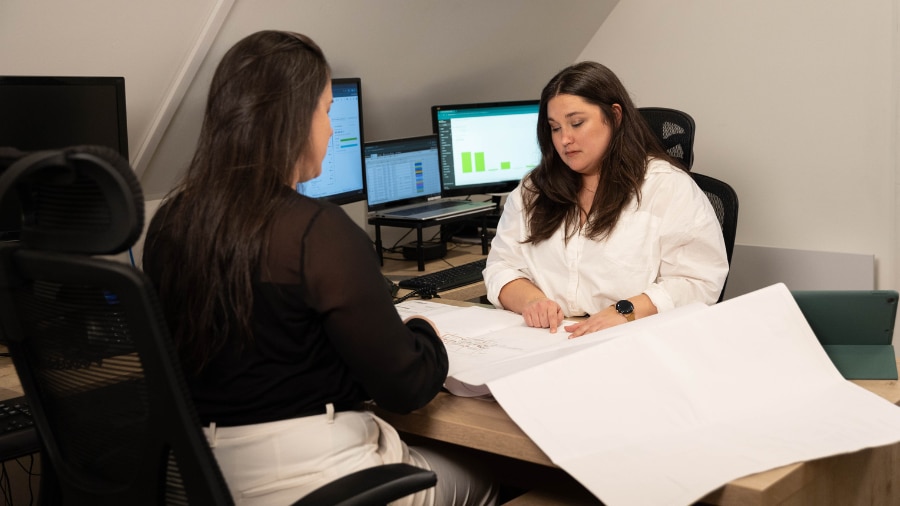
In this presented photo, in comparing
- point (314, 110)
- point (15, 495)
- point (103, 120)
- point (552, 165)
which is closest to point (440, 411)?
point (314, 110)

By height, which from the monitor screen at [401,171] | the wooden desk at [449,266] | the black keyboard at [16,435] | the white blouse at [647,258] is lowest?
the black keyboard at [16,435]

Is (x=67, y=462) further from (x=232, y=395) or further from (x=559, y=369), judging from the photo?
(x=559, y=369)

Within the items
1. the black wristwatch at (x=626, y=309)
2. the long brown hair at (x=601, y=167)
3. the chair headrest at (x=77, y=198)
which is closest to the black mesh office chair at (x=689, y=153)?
the long brown hair at (x=601, y=167)

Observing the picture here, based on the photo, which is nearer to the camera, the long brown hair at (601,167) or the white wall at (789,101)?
the long brown hair at (601,167)

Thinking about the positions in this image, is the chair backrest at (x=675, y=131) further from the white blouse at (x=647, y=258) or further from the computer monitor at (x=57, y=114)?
the computer monitor at (x=57, y=114)

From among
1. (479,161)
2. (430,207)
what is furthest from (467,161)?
(430,207)

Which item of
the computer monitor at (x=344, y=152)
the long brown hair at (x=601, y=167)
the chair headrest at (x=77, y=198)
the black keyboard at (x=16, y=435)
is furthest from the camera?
the computer monitor at (x=344, y=152)

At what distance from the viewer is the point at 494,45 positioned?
3.48m

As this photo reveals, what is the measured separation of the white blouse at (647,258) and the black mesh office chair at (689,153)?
0.27 metres

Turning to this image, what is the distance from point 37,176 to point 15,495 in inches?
76.2

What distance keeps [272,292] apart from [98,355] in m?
0.26

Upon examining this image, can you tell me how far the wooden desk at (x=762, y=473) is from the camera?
126 centimetres

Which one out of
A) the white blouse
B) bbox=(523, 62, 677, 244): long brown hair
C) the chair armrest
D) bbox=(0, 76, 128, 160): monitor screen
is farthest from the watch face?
bbox=(0, 76, 128, 160): monitor screen

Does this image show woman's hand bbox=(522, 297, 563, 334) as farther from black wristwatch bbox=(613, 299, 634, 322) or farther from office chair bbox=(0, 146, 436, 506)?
office chair bbox=(0, 146, 436, 506)
